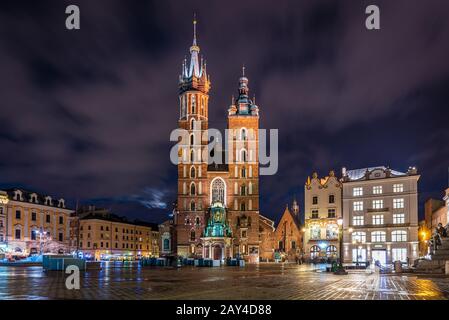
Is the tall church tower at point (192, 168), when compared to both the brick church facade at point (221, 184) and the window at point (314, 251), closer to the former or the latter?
the brick church facade at point (221, 184)

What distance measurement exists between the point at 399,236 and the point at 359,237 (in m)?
6.35

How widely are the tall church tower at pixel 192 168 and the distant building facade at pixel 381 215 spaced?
3052 centimetres

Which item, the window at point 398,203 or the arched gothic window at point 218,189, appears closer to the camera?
the window at point 398,203

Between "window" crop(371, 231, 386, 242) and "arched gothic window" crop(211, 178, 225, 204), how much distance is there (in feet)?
109

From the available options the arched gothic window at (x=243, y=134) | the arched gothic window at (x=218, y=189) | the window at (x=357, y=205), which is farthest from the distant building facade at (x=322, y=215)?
the arched gothic window at (x=218, y=189)

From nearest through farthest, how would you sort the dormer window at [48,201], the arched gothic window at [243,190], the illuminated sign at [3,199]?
the illuminated sign at [3,199] → the dormer window at [48,201] → the arched gothic window at [243,190]

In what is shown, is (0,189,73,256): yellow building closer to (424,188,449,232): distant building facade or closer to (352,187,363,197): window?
(352,187,363,197): window

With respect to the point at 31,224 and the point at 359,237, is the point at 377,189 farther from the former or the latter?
the point at 31,224

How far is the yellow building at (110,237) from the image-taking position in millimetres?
113312

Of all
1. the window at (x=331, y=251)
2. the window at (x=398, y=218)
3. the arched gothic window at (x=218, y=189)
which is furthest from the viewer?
the arched gothic window at (x=218, y=189)

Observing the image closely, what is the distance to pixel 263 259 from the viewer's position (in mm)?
99875
